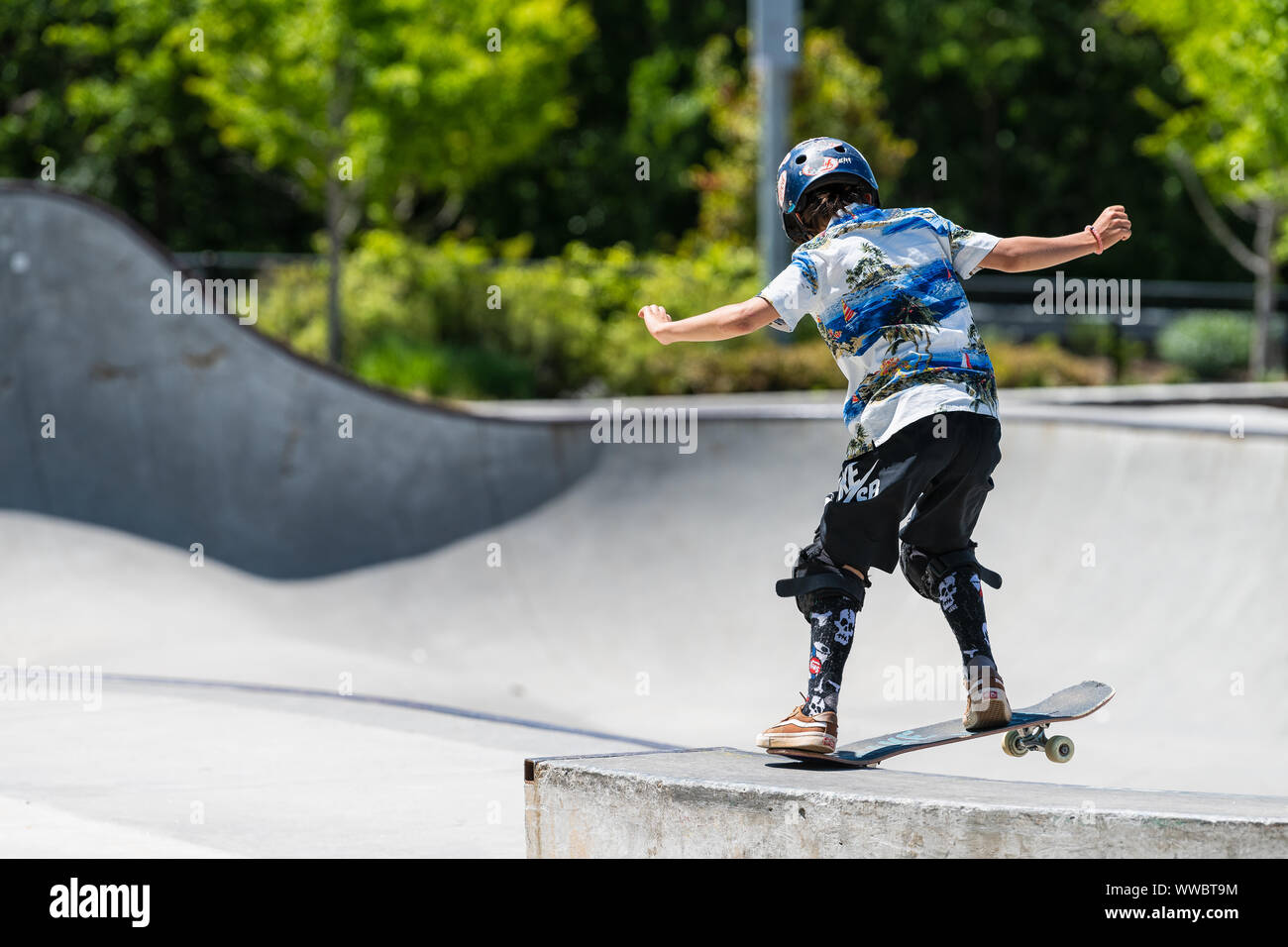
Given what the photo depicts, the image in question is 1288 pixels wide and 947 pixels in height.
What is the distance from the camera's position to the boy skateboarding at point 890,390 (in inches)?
151

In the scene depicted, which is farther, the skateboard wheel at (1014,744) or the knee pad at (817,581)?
the skateboard wheel at (1014,744)

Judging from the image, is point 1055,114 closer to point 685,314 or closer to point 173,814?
point 685,314

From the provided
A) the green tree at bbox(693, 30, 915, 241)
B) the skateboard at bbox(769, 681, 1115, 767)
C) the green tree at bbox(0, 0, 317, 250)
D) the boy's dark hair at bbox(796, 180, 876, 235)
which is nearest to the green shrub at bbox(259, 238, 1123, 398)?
the green tree at bbox(693, 30, 915, 241)

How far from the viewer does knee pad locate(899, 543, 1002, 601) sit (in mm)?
4035

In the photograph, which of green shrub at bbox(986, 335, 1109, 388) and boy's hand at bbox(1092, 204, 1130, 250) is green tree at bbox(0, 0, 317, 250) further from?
boy's hand at bbox(1092, 204, 1130, 250)

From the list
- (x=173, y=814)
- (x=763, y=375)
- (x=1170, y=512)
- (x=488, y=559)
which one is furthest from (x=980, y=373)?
(x=763, y=375)

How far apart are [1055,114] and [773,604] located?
22605 millimetres

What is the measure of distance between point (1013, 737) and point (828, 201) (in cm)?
165

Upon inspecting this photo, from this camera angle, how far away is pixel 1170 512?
7.15m

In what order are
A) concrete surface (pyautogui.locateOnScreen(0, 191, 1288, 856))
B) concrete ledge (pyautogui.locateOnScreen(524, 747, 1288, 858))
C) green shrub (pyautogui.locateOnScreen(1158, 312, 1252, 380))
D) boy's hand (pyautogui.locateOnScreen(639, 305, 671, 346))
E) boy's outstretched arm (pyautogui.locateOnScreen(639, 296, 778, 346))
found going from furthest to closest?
green shrub (pyautogui.locateOnScreen(1158, 312, 1252, 380))
concrete surface (pyautogui.locateOnScreen(0, 191, 1288, 856))
boy's hand (pyautogui.locateOnScreen(639, 305, 671, 346))
boy's outstretched arm (pyautogui.locateOnScreen(639, 296, 778, 346))
concrete ledge (pyautogui.locateOnScreen(524, 747, 1288, 858))

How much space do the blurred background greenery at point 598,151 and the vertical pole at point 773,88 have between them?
718 mm

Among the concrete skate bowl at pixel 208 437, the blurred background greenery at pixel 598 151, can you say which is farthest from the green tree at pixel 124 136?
the concrete skate bowl at pixel 208 437

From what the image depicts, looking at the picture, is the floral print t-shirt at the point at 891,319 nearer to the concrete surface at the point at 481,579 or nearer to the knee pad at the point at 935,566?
the knee pad at the point at 935,566

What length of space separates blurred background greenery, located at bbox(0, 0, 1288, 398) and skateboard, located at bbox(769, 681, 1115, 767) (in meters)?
10.1
